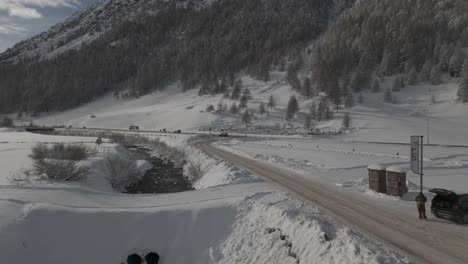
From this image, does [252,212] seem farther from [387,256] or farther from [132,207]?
[387,256]

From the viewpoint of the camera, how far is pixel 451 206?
1770 centimetres

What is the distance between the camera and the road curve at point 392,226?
14086 millimetres

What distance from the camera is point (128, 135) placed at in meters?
99.5

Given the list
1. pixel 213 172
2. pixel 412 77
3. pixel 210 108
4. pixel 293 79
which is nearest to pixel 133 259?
pixel 213 172

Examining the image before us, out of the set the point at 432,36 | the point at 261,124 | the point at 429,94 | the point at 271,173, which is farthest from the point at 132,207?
the point at 432,36

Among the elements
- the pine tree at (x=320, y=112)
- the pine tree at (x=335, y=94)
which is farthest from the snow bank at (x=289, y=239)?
the pine tree at (x=335, y=94)

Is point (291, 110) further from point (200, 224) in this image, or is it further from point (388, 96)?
point (200, 224)

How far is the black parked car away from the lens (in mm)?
17484

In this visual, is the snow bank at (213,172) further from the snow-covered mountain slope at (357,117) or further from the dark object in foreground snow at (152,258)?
the snow-covered mountain slope at (357,117)

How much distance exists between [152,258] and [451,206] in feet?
50.0

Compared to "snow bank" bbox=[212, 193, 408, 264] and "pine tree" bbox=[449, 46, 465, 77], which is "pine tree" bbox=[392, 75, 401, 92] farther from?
"snow bank" bbox=[212, 193, 408, 264]

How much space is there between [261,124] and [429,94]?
193 feet

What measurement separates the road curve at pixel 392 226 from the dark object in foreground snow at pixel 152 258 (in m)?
9.57

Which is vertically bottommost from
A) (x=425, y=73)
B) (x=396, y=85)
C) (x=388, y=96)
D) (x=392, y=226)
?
(x=392, y=226)
